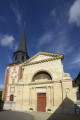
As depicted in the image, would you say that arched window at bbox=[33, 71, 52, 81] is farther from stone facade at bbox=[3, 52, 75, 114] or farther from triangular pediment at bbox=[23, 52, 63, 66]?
triangular pediment at bbox=[23, 52, 63, 66]

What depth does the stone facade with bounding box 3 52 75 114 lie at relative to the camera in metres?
12.4

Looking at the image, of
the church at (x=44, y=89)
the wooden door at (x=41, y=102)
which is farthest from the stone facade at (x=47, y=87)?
the wooden door at (x=41, y=102)

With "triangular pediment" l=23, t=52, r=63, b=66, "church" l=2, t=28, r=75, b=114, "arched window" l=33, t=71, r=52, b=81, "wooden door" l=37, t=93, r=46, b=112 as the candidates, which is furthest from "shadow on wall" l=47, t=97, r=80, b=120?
"triangular pediment" l=23, t=52, r=63, b=66

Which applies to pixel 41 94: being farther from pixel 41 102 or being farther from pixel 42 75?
pixel 42 75

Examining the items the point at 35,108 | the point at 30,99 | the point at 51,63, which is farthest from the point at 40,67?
the point at 35,108

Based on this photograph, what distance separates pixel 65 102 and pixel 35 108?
4888 millimetres

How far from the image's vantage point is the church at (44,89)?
40.8ft

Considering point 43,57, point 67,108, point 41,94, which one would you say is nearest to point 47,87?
point 41,94

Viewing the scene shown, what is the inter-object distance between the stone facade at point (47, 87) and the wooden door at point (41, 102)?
1.04 feet

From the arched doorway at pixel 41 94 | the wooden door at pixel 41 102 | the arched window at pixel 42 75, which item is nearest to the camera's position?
the wooden door at pixel 41 102

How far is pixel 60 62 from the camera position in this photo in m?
14.7

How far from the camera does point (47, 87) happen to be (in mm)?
14289

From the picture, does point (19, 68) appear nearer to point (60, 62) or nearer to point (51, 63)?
point (51, 63)

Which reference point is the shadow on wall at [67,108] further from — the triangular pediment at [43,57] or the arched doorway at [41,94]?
the triangular pediment at [43,57]
